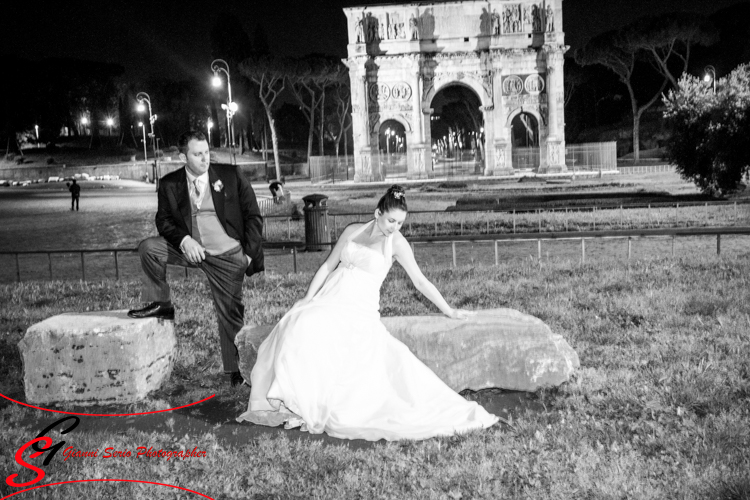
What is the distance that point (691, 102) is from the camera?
19203 millimetres

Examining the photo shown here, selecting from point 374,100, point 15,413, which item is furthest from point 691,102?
point 374,100

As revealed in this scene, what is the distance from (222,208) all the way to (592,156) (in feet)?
128

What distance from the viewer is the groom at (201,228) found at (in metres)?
4.72

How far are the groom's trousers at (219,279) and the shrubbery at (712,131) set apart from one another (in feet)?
53.3

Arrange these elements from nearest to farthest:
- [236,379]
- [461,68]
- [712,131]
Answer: [236,379], [712,131], [461,68]

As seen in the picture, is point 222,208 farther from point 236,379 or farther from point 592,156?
point 592,156

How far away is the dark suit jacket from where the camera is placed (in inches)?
188

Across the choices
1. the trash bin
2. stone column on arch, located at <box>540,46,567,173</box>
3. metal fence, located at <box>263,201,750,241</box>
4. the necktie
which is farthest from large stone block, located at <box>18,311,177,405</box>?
stone column on arch, located at <box>540,46,567,173</box>

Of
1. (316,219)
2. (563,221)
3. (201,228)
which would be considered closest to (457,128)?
(563,221)

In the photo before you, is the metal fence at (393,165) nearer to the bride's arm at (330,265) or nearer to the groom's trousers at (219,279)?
the groom's trousers at (219,279)

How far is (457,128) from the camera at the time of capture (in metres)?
74.2

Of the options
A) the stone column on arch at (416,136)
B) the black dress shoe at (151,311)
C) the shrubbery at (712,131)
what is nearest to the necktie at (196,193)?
the black dress shoe at (151,311)

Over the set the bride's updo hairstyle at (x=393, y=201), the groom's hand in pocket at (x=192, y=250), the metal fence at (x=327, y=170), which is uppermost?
the metal fence at (x=327, y=170)

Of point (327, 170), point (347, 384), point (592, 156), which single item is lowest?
point (347, 384)
